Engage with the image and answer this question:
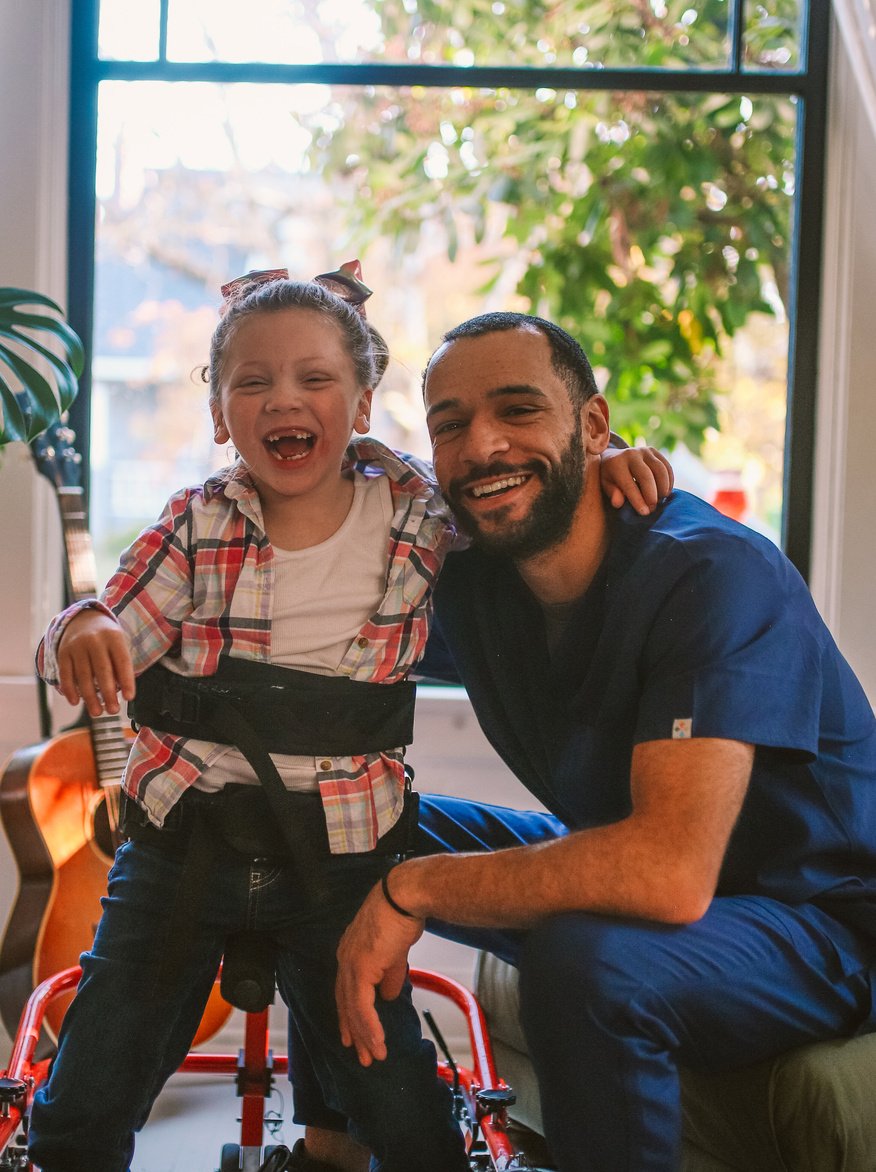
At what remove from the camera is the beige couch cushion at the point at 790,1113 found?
3.88 ft

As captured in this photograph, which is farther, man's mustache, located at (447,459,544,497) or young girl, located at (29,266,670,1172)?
man's mustache, located at (447,459,544,497)

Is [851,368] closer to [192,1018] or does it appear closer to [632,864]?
[632,864]

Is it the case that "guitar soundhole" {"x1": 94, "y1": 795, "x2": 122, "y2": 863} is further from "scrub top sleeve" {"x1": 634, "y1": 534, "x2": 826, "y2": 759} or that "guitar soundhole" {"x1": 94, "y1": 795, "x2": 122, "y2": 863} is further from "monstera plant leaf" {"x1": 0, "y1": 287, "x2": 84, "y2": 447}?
"scrub top sleeve" {"x1": 634, "y1": 534, "x2": 826, "y2": 759}

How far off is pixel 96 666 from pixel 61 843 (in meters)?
0.86

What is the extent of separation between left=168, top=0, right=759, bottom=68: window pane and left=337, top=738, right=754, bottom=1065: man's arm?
176 centimetres

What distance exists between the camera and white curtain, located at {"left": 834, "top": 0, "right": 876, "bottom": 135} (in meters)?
2.06

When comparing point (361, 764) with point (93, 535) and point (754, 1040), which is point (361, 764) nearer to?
point (754, 1040)

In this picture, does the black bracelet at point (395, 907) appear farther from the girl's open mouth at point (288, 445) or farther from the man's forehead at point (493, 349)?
the man's forehead at point (493, 349)

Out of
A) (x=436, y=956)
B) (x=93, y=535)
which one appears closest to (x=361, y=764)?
(x=436, y=956)

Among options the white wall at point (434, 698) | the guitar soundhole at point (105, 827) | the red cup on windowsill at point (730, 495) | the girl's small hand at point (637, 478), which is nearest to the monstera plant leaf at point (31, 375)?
the white wall at point (434, 698)

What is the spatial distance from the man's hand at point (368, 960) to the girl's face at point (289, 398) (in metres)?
0.51

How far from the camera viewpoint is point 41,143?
2.32 m

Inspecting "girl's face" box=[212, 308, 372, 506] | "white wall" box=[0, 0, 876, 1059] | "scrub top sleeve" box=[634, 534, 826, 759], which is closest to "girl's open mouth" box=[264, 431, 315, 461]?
"girl's face" box=[212, 308, 372, 506]

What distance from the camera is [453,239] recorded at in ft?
8.25
